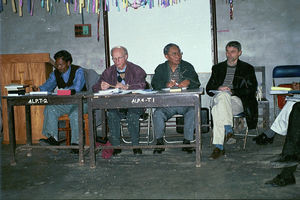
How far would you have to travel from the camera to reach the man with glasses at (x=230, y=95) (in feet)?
12.1

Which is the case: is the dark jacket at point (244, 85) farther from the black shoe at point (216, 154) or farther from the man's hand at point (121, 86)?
the man's hand at point (121, 86)

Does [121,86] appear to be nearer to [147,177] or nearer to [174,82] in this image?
[174,82]

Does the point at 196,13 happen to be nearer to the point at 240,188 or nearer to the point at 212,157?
the point at 212,157

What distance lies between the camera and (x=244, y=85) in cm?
429

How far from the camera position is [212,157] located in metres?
3.54

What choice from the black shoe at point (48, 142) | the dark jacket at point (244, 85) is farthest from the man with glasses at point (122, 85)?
the dark jacket at point (244, 85)

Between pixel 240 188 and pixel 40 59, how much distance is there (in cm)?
Result: 315

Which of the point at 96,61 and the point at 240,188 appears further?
the point at 96,61

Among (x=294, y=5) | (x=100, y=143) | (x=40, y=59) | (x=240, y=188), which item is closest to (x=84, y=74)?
(x=40, y=59)

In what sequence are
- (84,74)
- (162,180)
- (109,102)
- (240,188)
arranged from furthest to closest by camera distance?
(84,74), (109,102), (162,180), (240,188)

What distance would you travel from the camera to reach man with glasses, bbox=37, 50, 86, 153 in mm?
4012

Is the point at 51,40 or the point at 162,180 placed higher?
the point at 51,40

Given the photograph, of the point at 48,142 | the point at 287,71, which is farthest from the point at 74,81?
the point at 287,71

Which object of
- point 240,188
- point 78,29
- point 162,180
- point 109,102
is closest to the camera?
point 240,188
